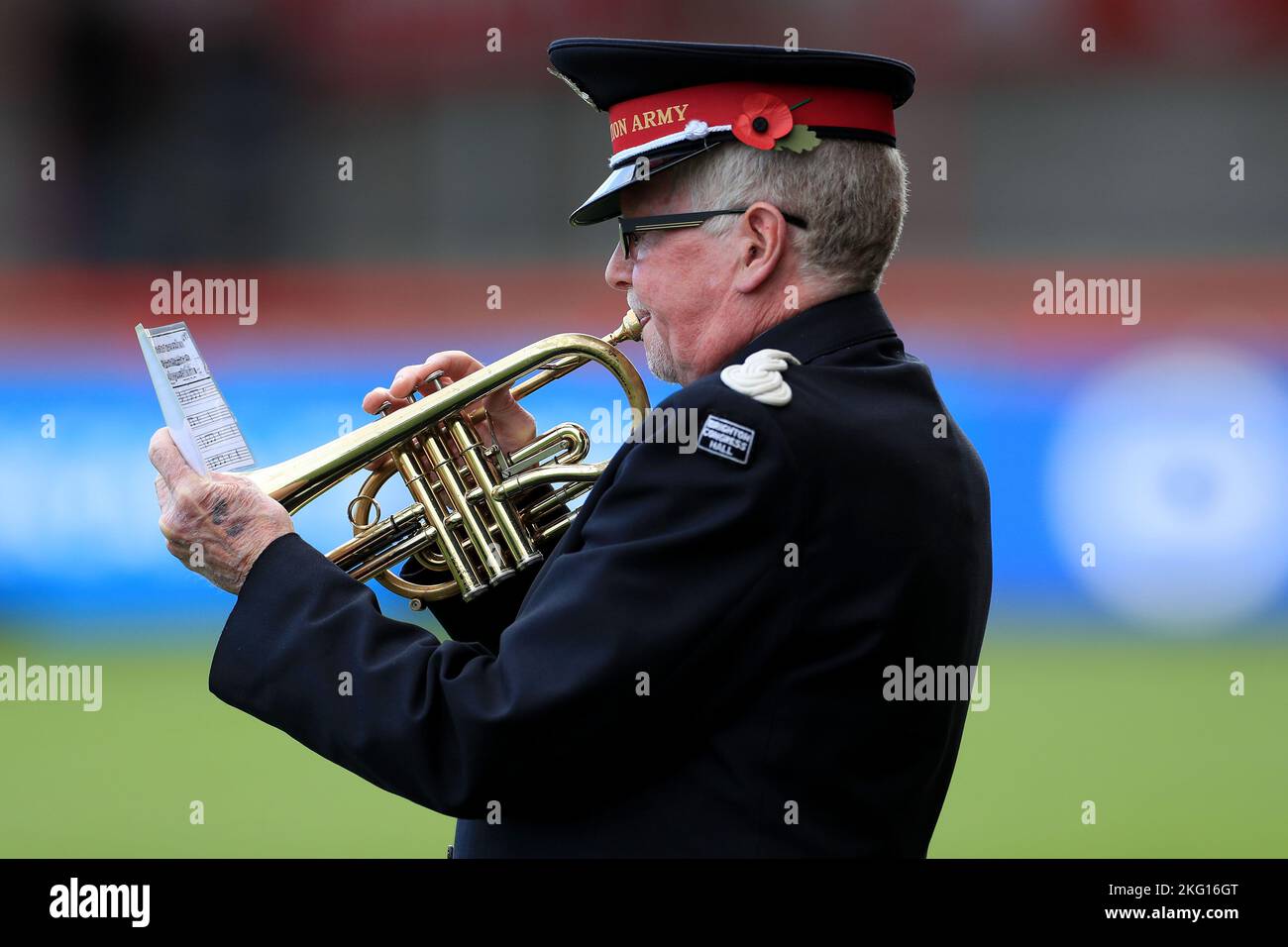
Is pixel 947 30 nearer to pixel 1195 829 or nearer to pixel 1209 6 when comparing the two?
pixel 1209 6

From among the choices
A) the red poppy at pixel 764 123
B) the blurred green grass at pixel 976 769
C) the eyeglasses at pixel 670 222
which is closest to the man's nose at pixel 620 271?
the eyeglasses at pixel 670 222

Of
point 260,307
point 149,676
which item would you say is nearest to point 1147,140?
point 260,307

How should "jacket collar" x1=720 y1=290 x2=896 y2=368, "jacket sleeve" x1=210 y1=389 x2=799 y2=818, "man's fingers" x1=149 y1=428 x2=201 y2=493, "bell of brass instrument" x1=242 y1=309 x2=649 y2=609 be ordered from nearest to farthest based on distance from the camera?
"jacket sleeve" x1=210 y1=389 x2=799 y2=818, "jacket collar" x1=720 y1=290 x2=896 y2=368, "man's fingers" x1=149 y1=428 x2=201 y2=493, "bell of brass instrument" x1=242 y1=309 x2=649 y2=609

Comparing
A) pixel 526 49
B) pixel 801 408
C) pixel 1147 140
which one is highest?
pixel 526 49

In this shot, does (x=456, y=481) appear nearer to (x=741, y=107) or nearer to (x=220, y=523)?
(x=220, y=523)

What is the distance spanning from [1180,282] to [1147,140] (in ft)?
2.66

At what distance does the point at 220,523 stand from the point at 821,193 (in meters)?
1.02

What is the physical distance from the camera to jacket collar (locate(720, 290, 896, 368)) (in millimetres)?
1983

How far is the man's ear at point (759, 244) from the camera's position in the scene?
1.99 meters

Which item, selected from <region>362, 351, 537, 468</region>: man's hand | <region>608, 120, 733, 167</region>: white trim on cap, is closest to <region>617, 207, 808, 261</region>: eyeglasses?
<region>608, 120, 733, 167</region>: white trim on cap

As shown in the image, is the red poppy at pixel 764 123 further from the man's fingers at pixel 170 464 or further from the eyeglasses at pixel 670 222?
the man's fingers at pixel 170 464

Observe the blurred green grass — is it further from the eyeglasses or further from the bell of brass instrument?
the eyeglasses

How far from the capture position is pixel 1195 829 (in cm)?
587
